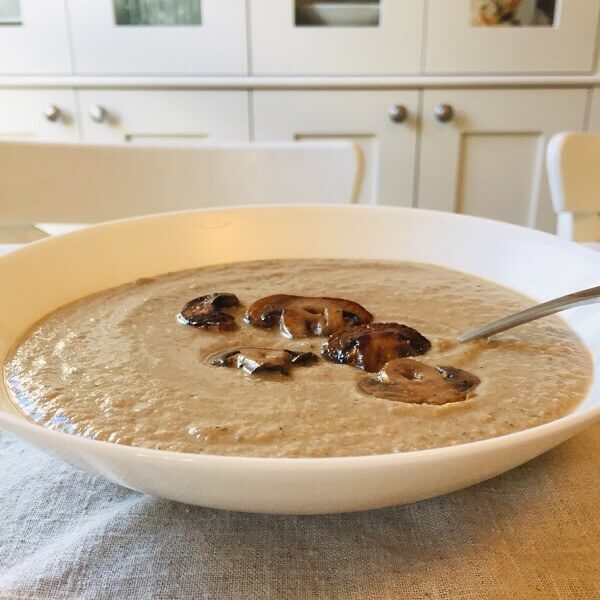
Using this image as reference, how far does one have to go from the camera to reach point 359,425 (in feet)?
1.87

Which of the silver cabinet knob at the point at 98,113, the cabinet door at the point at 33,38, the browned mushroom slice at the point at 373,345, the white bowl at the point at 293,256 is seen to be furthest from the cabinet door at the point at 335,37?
the browned mushroom slice at the point at 373,345

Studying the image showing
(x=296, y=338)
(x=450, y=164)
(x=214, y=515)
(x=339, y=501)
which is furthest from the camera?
(x=450, y=164)

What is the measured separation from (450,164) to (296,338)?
5.81 feet

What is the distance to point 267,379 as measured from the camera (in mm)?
650

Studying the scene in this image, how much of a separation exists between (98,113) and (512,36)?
143 centimetres

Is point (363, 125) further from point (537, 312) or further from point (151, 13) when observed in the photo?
point (537, 312)

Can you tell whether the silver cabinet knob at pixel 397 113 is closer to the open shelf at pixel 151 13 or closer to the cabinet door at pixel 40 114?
the open shelf at pixel 151 13

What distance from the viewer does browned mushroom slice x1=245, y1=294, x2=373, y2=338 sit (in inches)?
30.2

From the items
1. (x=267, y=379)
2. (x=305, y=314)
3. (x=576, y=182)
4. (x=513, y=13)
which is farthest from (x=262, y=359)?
(x=513, y=13)

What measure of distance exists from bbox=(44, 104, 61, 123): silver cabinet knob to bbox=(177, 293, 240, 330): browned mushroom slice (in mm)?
1833

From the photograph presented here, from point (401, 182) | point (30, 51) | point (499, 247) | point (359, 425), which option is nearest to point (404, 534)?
point (359, 425)

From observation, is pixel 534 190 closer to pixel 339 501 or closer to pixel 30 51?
pixel 30 51

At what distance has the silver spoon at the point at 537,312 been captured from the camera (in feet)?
2.34

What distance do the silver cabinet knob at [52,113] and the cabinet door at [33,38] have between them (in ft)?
0.40
